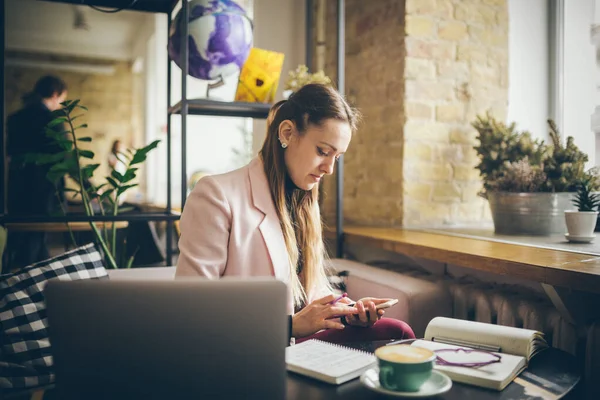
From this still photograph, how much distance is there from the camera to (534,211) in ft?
7.28

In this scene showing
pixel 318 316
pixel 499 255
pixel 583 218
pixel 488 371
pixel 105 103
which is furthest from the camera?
pixel 105 103

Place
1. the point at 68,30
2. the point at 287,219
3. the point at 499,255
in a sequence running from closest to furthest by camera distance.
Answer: the point at 287,219 < the point at 499,255 < the point at 68,30

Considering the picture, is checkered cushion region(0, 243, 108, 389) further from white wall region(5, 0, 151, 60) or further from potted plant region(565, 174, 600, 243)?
white wall region(5, 0, 151, 60)

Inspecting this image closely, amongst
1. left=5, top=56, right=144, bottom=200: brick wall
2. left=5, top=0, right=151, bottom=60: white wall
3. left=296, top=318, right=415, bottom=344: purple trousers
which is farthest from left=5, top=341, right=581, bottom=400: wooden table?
left=5, top=56, right=144, bottom=200: brick wall

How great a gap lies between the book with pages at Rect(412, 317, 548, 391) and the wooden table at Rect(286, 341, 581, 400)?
2cm

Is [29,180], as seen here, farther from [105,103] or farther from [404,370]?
[105,103]

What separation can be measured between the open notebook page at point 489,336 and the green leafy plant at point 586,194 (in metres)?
0.99

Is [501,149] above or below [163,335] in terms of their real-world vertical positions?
above

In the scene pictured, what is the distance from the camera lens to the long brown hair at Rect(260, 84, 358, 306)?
5.27 ft

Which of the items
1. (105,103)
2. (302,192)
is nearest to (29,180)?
(302,192)

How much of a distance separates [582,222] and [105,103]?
26.5ft

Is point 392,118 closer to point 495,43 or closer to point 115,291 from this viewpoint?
point 495,43

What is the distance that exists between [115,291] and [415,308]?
149cm

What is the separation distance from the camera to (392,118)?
277 cm
